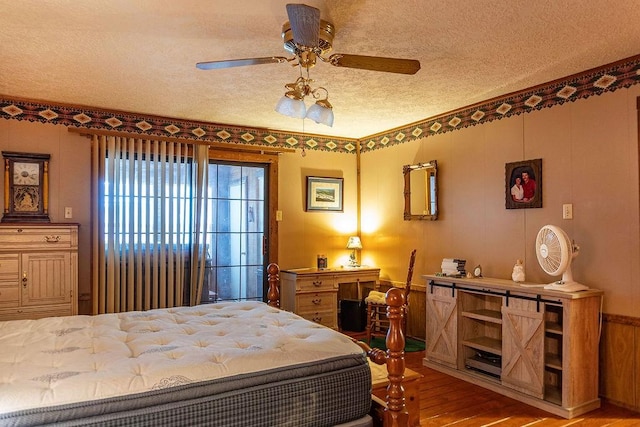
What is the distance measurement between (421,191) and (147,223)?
2.98 meters

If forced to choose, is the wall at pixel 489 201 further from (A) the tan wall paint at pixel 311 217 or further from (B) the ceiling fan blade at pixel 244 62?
(B) the ceiling fan blade at pixel 244 62

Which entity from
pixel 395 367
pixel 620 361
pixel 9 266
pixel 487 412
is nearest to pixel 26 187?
pixel 9 266

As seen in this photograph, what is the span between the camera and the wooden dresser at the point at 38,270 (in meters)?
3.90

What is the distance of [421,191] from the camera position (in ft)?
16.8

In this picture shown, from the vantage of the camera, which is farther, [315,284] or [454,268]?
[315,284]

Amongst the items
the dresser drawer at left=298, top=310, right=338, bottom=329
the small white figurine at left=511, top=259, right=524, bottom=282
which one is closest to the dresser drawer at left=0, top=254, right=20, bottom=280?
the dresser drawer at left=298, top=310, right=338, bottom=329

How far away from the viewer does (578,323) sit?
3.22 metres

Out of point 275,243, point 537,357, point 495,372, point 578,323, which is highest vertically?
point 275,243

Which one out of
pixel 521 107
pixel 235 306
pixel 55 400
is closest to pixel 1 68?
pixel 235 306

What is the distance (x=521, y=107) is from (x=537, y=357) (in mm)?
2114

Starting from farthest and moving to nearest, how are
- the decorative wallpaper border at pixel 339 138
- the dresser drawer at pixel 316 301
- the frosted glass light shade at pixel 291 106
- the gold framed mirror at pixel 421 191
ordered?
1. the dresser drawer at pixel 316 301
2. the gold framed mirror at pixel 421 191
3. the decorative wallpaper border at pixel 339 138
4. the frosted glass light shade at pixel 291 106

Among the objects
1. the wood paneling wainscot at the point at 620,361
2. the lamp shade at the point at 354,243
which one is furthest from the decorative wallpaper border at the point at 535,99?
the wood paneling wainscot at the point at 620,361

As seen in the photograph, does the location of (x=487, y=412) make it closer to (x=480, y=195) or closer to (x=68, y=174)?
(x=480, y=195)

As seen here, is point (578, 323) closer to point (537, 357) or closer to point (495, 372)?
point (537, 357)
